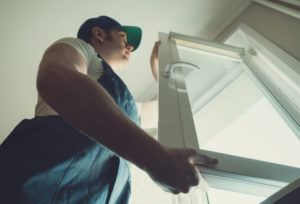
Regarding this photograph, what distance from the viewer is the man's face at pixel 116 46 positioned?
45.4 inches

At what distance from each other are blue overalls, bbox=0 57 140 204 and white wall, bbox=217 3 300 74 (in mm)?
726

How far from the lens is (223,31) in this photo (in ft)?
5.58

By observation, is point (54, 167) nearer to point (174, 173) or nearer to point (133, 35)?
point (174, 173)

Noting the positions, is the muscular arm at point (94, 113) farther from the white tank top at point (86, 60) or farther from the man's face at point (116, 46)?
the man's face at point (116, 46)

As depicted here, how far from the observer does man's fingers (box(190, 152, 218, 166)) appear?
1.77 ft

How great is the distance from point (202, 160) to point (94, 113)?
0.23 meters

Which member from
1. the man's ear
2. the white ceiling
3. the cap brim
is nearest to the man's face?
the man's ear

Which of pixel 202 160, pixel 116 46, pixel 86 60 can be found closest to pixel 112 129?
pixel 202 160

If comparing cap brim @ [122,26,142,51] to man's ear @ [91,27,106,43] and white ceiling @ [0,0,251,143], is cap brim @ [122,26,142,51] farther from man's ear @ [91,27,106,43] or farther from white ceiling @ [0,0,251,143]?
white ceiling @ [0,0,251,143]

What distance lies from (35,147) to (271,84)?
0.89 meters

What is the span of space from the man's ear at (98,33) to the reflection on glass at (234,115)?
36cm

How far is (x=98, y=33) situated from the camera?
46.2 inches

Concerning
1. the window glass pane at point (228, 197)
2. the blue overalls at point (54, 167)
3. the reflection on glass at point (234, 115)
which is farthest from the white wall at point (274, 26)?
the blue overalls at point (54, 167)

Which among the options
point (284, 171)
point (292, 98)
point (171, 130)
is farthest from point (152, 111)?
point (284, 171)
